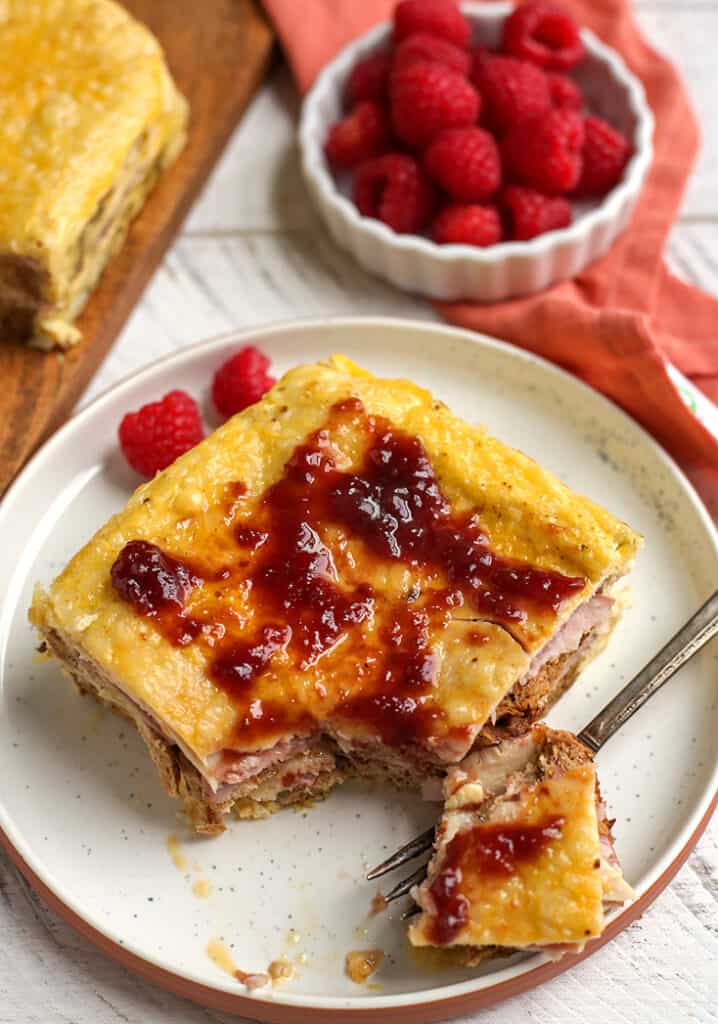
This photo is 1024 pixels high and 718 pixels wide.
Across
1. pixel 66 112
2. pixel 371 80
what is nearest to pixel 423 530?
pixel 66 112

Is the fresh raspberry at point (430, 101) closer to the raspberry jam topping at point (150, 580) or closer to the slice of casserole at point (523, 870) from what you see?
the raspberry jam topping at point (150, 580)

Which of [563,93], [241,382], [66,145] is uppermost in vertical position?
[563,93]

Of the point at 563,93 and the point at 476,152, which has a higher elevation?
the point at 563,93

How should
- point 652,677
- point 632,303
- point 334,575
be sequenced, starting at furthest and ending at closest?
point 632,303 < point 652,677 < point 334,575

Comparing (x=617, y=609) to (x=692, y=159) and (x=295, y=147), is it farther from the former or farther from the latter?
(x=295, y=147)

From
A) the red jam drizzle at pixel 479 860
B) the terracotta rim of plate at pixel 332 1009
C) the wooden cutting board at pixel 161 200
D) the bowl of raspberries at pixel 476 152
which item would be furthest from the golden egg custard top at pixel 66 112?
the red jam drizzle at pixel 479 860

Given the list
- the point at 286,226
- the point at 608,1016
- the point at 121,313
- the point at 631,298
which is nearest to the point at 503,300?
the point at 631,298

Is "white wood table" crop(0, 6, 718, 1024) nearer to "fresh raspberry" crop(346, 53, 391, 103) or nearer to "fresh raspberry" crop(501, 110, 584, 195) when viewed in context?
"fresh raspberry" crop(346, 53, 391, 103)

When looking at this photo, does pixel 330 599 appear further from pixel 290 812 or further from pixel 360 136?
pixel 360 136
